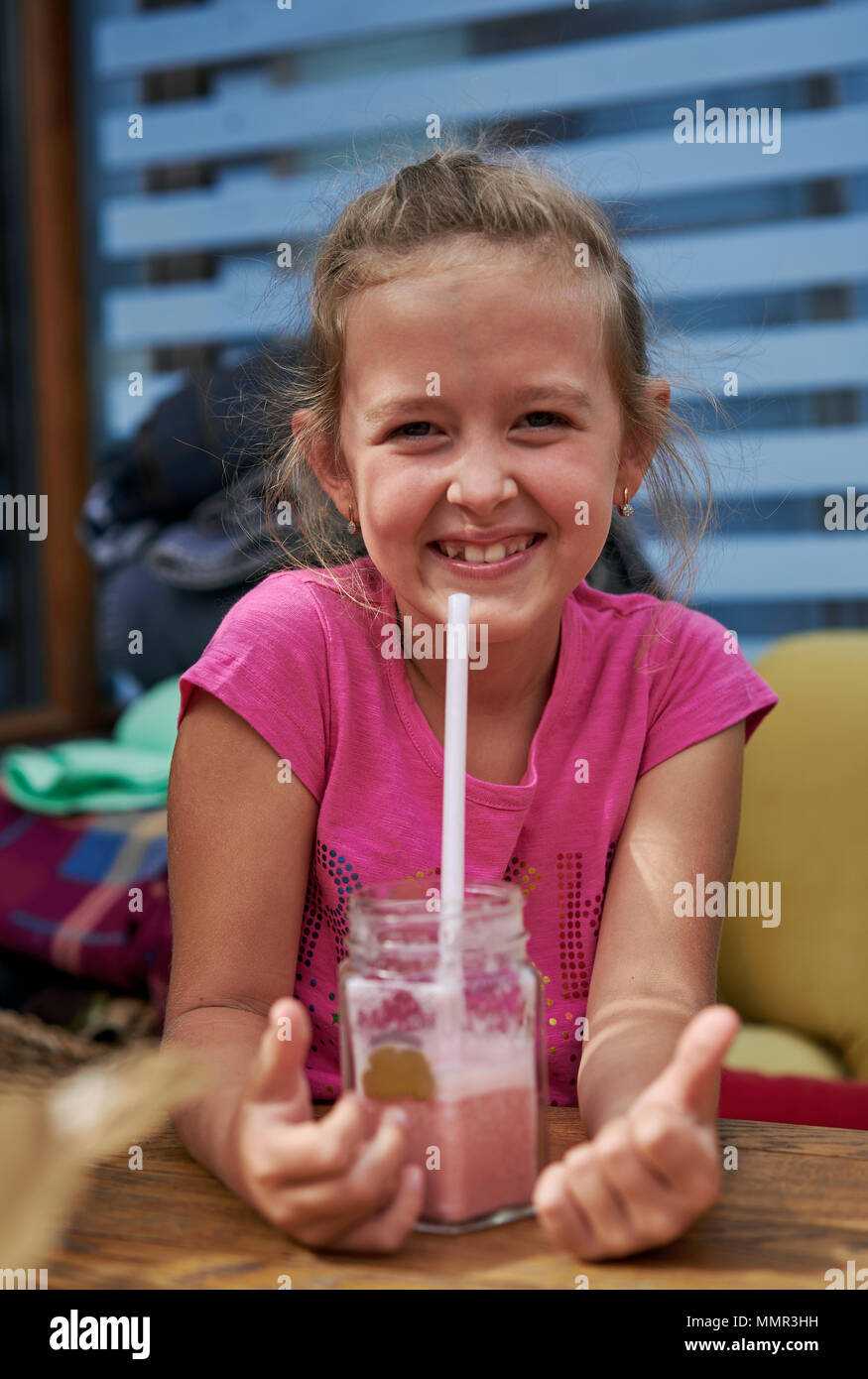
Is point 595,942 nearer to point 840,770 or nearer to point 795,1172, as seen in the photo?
point 795,1172

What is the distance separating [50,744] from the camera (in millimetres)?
2771

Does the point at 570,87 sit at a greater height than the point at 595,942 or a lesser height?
greater

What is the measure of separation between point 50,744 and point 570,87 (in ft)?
5.37

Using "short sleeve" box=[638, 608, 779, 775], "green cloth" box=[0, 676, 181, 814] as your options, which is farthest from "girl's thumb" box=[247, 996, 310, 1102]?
"green cloth" box=[0, 676, 181, 814]

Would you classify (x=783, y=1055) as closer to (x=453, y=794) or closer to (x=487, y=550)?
(x=487, y=550)

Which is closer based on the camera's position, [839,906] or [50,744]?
[839,906]

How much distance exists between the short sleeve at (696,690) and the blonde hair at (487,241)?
6 cm

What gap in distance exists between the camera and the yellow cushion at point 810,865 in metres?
1.48

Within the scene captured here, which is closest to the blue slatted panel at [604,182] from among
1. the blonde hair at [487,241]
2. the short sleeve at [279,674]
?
the blonde hair at [487,241]

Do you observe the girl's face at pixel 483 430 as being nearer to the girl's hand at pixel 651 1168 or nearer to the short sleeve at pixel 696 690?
the short sleeve at pixel 696 690

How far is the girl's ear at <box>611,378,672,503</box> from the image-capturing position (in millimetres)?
940

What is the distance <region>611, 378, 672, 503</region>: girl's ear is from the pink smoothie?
51 cm

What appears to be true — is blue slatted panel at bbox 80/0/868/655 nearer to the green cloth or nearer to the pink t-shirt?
the green cloth

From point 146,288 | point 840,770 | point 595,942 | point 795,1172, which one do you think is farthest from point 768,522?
point 795,1172
